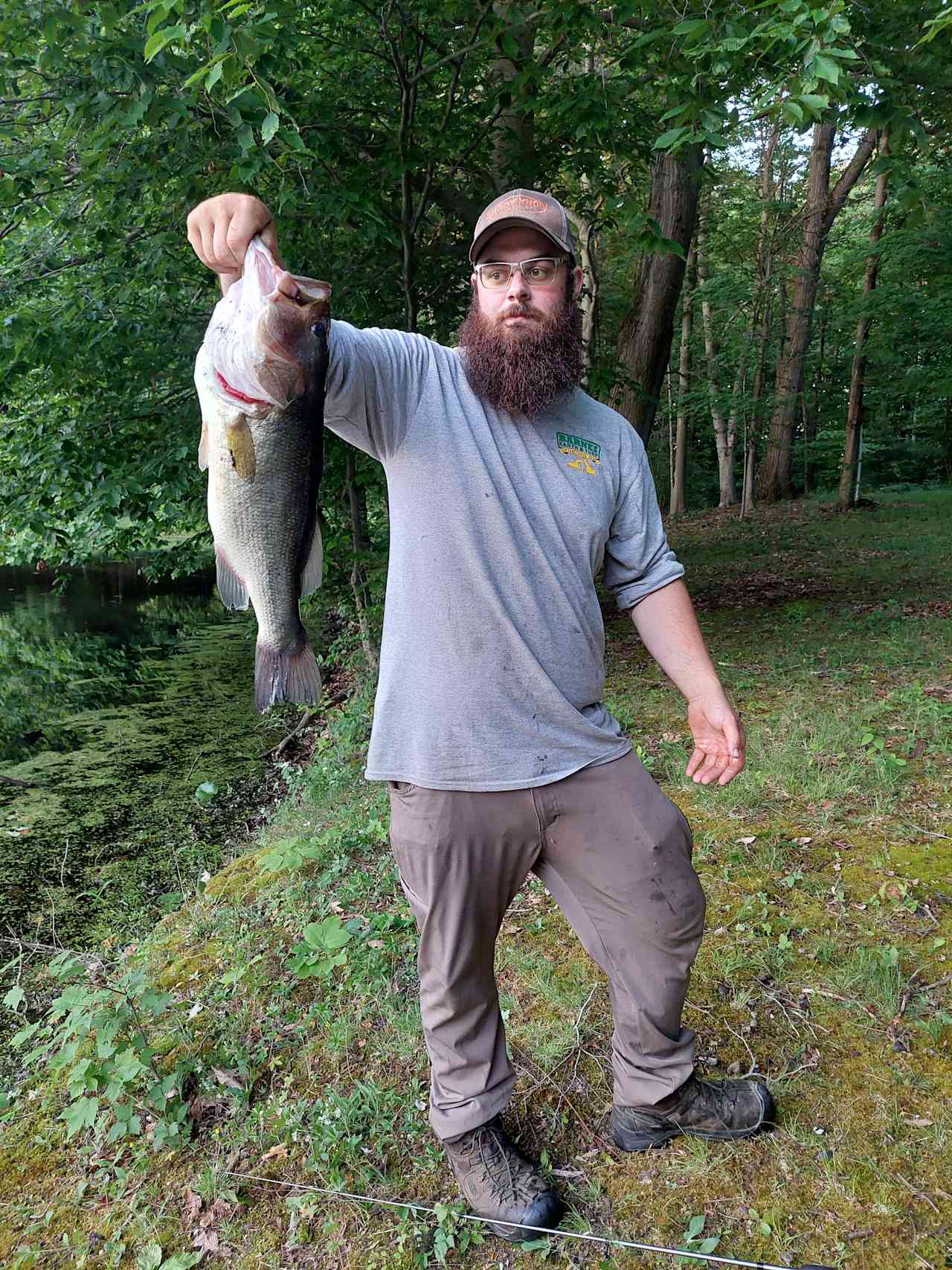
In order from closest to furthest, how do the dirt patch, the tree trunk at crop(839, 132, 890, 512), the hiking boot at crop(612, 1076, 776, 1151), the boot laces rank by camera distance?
the boot laces < the hiking boot at crop(612, 1076, 776, 1151) < the dirt patch < the tree trunk at crop(839, 132, 890, 512)

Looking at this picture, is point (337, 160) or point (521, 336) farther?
point (337, 160)

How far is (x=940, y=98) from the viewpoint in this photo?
5.64m

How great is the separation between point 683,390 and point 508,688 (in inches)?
819

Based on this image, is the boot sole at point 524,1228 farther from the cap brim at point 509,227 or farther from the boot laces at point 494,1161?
the cap brim at point 509,227

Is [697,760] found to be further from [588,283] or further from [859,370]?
[859,370]

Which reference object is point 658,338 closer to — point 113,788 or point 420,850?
point 113,788

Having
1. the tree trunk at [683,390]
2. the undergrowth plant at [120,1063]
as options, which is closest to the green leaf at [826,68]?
the undergrowth plant at [120,1063]

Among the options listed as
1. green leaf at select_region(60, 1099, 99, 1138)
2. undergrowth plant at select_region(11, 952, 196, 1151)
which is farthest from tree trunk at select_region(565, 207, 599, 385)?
green leaf at select_region(60, 1099, 99, 1138)

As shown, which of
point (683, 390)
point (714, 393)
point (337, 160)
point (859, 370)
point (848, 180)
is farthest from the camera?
point (683, 390)

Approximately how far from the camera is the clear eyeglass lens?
7.52 feet

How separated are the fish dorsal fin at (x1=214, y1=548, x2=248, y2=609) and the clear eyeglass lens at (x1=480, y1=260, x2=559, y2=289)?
1.09 meters

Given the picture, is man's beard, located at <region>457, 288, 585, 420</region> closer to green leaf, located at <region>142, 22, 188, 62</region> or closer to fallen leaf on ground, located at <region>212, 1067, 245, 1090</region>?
green leaf, located at <region>142, 22, 188, 62</region>

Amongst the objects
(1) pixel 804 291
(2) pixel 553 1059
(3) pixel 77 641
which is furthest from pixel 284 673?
(1) pixel 804 291

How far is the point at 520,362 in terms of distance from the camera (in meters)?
2.17
